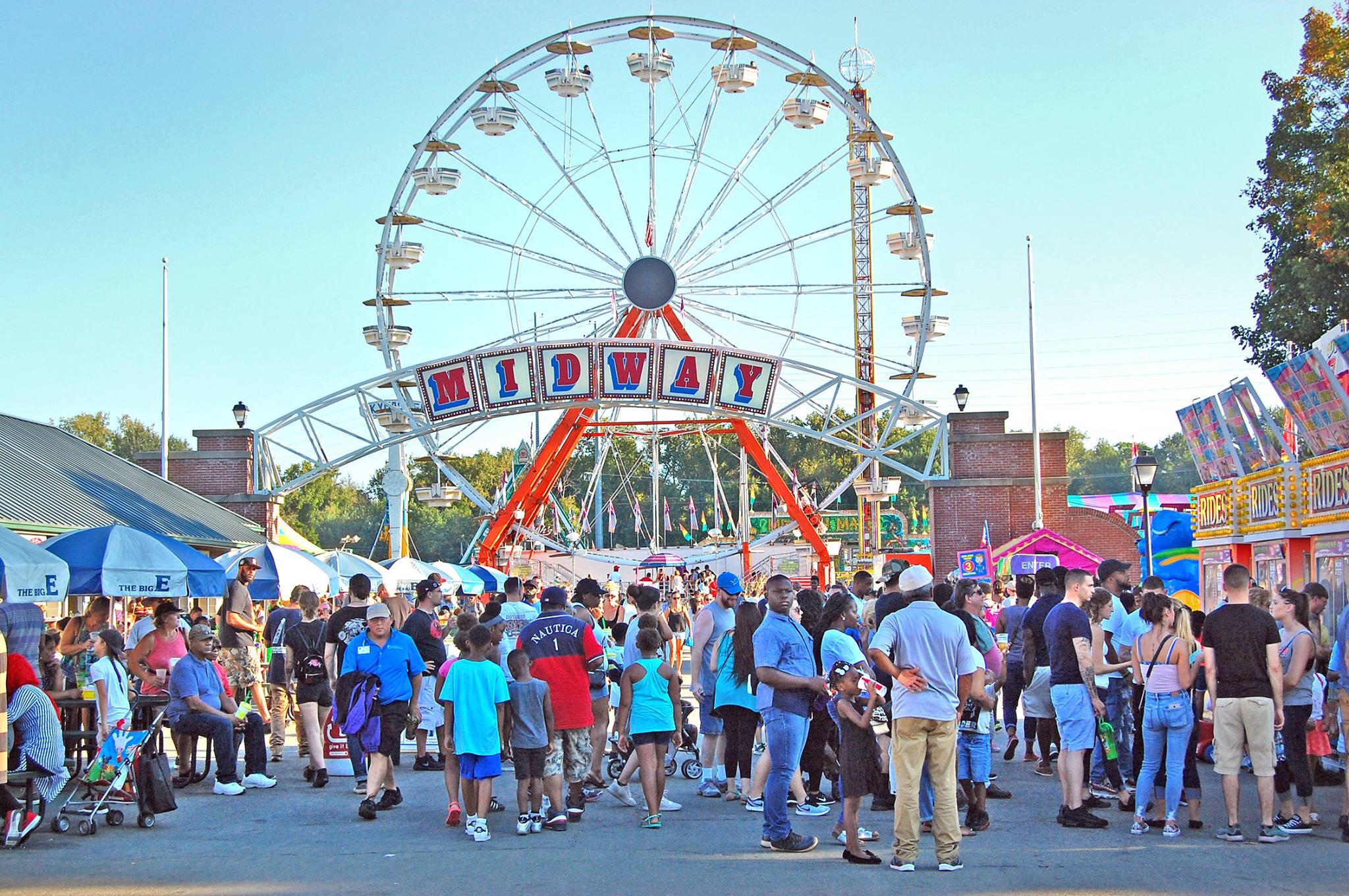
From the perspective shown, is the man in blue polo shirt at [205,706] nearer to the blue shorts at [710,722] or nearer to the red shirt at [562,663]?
the red shirt at [562,663]

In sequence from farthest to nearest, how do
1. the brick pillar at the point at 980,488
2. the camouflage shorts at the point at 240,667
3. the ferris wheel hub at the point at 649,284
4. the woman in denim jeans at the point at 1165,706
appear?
1. the ferris wheel hub at the point at 649,284
2. the brick pillar at the point at 980,488
3. the camouflage shorts at the point at 240,667
4. the woman in denim jeans at the point at 1165,706

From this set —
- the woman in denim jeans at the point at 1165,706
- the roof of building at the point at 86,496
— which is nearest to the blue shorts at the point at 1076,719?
the woman in denim jeans at the point at 1165,706

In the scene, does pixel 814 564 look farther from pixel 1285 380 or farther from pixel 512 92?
pixel 1285 380

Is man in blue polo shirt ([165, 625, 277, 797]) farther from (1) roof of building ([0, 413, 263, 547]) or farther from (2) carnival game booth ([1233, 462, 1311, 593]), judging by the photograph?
(2) carnival game booth ([1233, 462, 1311, 593])

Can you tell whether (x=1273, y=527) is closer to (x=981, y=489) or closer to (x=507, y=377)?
(x=981, y=489)

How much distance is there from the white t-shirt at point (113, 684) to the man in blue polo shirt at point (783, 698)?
4952 mm

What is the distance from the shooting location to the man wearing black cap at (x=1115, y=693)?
1044 cm

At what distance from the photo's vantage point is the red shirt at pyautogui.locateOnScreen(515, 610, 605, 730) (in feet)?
33.1

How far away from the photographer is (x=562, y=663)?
33.3 feet

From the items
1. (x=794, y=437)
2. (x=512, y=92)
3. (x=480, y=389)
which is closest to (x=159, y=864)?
(x=480, y=389)

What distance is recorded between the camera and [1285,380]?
52.2ft

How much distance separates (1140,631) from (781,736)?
3487 mm

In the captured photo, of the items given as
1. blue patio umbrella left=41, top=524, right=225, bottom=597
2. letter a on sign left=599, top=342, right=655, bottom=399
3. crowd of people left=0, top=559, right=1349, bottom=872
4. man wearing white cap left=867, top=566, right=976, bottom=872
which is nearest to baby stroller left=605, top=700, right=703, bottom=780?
crowd of people left=0, top=559, right=1349, bottom=872

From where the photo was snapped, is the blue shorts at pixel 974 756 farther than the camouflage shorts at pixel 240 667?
No
